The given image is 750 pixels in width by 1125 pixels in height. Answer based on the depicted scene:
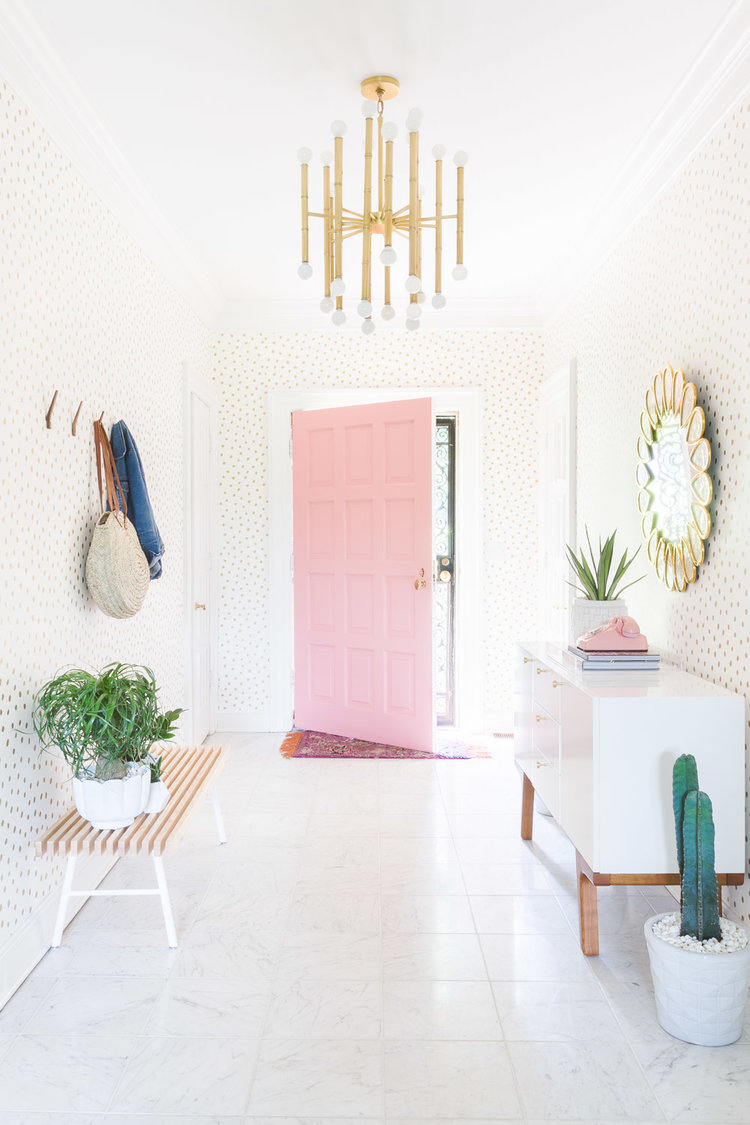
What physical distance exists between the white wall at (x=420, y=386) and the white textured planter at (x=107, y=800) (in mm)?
2815

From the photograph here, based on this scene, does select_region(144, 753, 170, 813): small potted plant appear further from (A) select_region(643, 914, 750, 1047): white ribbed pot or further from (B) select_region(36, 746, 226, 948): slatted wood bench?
(A) select_region(643, 914, 750, 1047): white ribbed pot

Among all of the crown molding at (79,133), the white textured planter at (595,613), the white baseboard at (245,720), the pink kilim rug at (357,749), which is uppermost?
the crown molding at (79,133)

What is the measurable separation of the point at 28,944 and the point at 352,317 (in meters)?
3.88

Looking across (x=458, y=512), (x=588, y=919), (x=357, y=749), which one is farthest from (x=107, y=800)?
(x=458, y=512)

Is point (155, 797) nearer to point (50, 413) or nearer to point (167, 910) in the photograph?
point (167, 910)

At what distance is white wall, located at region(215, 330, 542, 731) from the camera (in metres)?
5.11

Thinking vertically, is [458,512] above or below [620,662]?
above

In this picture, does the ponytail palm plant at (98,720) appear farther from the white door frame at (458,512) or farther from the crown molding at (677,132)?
the white door frame at (458,512)

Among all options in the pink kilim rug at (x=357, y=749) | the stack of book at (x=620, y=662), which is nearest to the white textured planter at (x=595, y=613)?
the stack of book at (x=620, y=662)

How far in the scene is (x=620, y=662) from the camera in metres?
2.68

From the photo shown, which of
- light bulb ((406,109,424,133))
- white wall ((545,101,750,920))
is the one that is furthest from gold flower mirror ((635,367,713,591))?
light bulb ((406,109,424,133))

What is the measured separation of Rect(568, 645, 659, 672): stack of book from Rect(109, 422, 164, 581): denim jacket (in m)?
1.68

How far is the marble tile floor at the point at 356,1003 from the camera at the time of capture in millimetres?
1785

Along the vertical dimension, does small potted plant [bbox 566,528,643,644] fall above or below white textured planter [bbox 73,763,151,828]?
above
